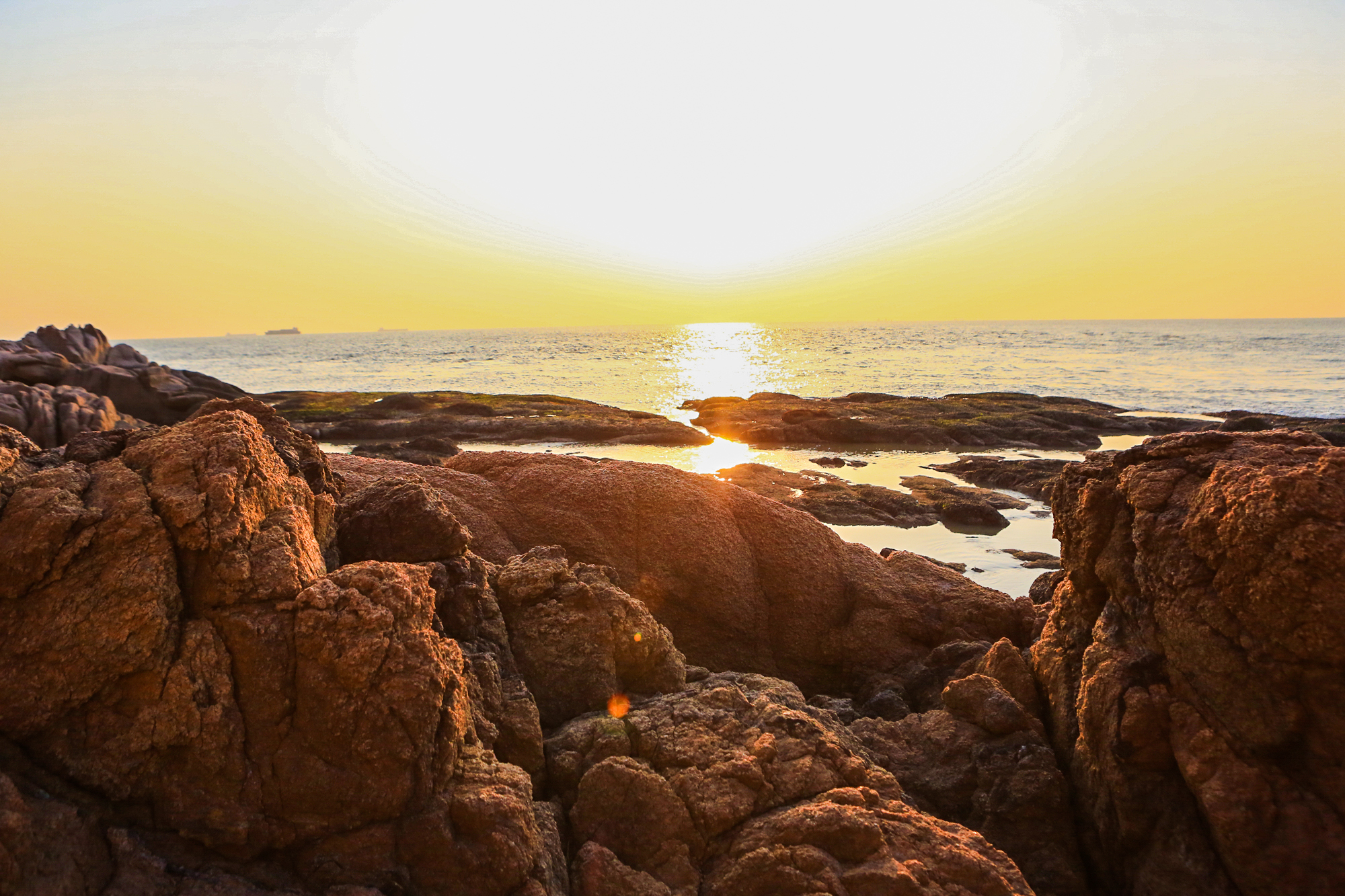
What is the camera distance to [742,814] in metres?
4.73

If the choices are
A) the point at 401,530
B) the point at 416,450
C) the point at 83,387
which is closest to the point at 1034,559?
the point at 401,530

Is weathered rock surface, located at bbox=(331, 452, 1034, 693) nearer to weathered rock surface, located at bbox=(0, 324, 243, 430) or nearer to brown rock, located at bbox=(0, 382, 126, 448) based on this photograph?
brown rock, located at bbox=(0, 382, 126, 448)

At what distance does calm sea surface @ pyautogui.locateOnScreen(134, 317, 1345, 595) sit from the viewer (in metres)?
25.5

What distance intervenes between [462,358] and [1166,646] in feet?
442

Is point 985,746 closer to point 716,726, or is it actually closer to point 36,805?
point 716,726

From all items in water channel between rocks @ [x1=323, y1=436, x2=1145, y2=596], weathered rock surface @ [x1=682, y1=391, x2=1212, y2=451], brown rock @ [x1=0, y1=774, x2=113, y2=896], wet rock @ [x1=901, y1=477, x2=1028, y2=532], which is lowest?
water channel between rocks @ [x1=323, y1=436, x2=1145, y2=596]

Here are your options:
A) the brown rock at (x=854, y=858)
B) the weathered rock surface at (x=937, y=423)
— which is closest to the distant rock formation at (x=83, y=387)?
the brown rock at (x=854, y=858)

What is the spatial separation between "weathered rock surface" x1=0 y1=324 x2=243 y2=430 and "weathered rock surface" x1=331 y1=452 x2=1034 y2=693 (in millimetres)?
30462

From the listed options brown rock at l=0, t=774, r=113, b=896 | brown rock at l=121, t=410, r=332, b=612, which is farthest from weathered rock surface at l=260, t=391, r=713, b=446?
brown rock at l=0, t=774, r=113, b=896

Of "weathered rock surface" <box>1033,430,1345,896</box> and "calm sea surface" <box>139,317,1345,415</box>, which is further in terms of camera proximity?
"calm sea surface" <box>139,317,1345,415</box>

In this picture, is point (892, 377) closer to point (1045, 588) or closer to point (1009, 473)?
point (1009, 473)

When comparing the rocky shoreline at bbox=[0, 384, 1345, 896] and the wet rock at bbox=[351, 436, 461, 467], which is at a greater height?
the rocky shoreline at bbox=[0, 384, 1345, 896]

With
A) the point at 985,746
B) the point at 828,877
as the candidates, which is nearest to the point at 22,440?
the point at 828,877

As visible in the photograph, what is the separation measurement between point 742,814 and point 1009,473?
988 inches
